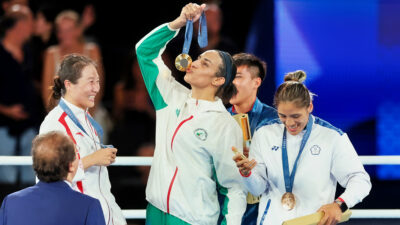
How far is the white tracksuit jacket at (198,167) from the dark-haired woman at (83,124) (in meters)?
0.24

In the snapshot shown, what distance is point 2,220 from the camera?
2559 mm

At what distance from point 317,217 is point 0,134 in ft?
10.4

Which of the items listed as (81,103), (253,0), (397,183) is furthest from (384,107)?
(81,103)

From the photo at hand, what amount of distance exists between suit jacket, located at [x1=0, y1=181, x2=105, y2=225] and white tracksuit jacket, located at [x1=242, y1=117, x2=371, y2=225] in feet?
2.78

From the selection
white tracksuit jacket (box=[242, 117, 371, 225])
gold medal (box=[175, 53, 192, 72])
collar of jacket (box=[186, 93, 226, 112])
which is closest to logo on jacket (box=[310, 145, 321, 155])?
white tracksuit jacket (box=[242, 117, 371, 225])

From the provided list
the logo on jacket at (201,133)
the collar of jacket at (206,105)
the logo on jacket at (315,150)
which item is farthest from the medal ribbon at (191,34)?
the logo on jacket at (315,150)

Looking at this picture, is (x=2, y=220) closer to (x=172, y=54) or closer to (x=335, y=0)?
(x=172, y=54)

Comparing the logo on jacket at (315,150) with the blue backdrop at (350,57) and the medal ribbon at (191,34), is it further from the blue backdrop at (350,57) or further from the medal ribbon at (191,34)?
the blue backdrop at (350,57)

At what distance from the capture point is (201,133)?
129 inches

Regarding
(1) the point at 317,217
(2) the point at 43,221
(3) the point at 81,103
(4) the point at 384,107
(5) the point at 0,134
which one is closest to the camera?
(2) the point at 43,221

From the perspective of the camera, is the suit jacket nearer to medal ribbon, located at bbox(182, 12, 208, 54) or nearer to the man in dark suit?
the man in dark suit

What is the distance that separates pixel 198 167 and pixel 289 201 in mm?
450

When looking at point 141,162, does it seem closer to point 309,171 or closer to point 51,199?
point 309,171

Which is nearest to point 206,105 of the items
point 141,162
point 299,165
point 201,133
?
point 201,133
